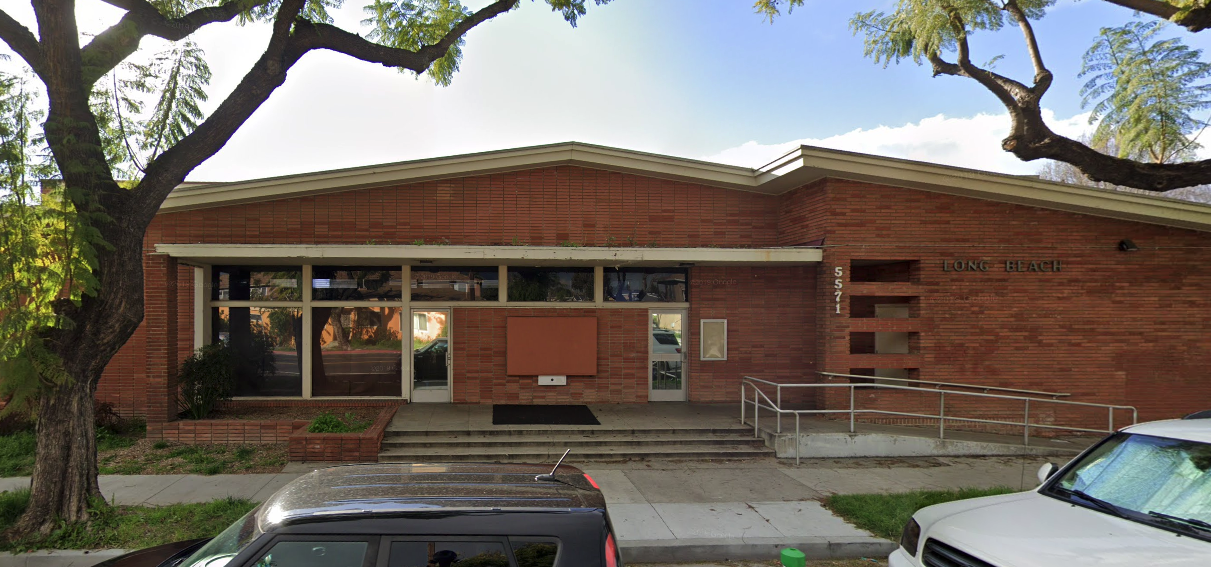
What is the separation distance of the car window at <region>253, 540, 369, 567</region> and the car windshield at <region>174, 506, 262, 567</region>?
0.55 ft

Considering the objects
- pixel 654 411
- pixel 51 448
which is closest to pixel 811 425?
pixel 654 411

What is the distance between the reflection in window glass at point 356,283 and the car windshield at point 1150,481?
10.9 metres

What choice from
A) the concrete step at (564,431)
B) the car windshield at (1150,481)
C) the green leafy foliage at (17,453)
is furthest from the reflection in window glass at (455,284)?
the car windshield at (1150,481)

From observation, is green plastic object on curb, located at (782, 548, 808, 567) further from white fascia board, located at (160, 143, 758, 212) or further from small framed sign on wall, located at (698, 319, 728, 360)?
white fascia board, located at (160, 143, 758, 212)

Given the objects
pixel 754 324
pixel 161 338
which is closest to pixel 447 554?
pixel 161 338

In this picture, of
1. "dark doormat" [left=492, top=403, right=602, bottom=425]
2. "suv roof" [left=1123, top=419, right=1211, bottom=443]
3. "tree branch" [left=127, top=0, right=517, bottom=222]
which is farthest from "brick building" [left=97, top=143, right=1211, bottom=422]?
"suv roof" [left=1123, top=419, right=1211, bottom=443]

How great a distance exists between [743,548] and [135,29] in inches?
335

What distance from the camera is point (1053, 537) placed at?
3.68 m

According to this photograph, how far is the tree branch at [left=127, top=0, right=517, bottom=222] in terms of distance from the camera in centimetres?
689

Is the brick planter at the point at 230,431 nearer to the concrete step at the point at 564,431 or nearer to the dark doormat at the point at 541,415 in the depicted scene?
the concrete step at the point at 564,431

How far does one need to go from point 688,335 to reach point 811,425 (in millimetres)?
3071

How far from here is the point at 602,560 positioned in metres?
3.06

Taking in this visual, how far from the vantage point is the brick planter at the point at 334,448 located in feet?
29.9

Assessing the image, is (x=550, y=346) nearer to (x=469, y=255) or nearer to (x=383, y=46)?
(x=469, y=255)
